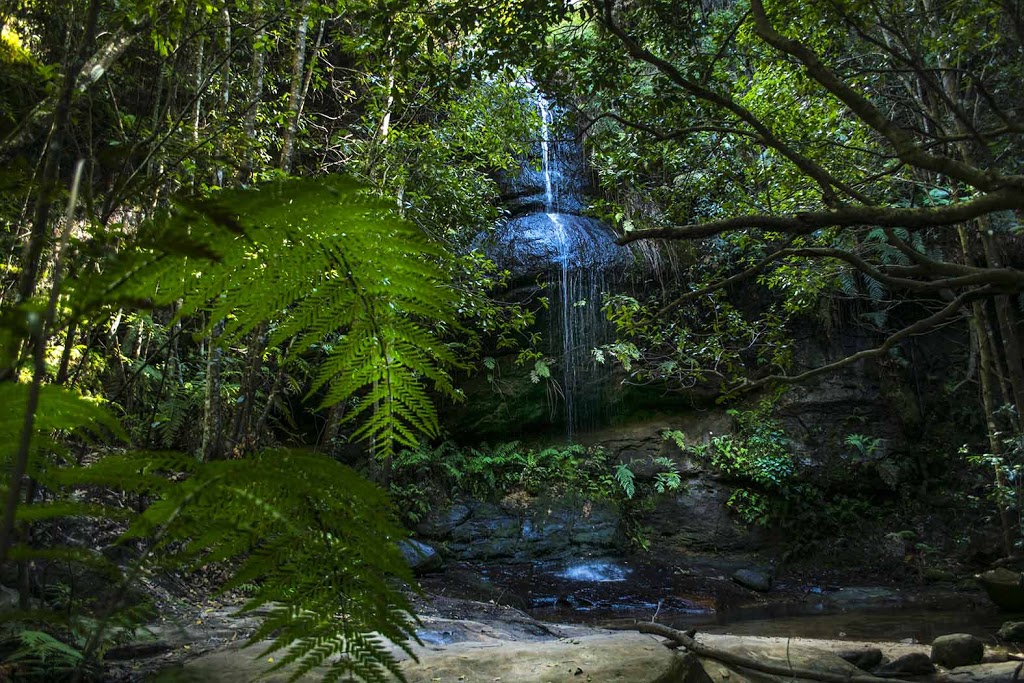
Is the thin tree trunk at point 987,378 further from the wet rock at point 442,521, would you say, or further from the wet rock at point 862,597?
the wet rock at point 442,521

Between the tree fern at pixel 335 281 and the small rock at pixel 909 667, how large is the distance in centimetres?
552

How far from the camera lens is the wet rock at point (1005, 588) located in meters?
7.62

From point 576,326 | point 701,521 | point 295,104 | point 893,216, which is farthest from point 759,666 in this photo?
point 576,326

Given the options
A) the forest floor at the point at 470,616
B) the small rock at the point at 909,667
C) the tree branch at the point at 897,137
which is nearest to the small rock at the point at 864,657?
the small rock at the point at 909,667

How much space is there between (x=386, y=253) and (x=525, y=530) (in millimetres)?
10657

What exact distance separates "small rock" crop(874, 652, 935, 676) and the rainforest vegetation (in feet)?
8.01

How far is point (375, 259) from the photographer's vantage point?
103 centimetres

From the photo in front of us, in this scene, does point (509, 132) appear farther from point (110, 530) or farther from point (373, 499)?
point (373, 499)

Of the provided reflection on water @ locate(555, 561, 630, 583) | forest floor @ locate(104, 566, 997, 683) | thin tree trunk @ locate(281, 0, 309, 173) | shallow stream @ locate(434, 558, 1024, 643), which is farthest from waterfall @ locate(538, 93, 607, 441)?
thin tree trunk @ locate(281, 0, 309, 173)

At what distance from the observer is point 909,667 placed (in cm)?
511

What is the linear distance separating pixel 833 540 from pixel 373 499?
40.0 ft

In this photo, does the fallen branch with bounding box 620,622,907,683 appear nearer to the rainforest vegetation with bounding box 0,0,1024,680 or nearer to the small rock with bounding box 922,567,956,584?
the rainforest vegetation with bounding box 0,0,1024,680

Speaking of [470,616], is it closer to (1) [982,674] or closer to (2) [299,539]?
(1) [982,674]

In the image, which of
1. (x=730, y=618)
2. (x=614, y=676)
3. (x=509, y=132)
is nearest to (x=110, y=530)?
(x=614, y=676)
